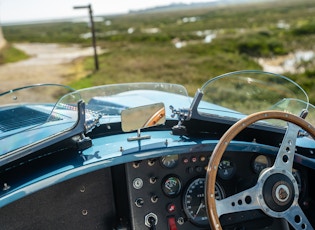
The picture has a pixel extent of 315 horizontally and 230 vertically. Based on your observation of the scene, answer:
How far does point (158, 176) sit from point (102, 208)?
435 mm

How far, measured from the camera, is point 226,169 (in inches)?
119

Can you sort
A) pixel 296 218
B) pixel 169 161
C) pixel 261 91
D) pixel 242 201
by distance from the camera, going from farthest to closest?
1. pixel 261 91
2. pixel 169 161
3. pixel 296 218
4. pixel 242 201

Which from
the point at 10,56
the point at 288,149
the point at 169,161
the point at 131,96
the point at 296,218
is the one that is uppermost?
the point at 131,96

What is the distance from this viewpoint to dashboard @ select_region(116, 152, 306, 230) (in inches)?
113

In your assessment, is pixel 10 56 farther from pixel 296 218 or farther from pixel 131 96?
pixel 296 218

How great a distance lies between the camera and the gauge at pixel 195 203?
2936 mm

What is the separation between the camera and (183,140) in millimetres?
2805

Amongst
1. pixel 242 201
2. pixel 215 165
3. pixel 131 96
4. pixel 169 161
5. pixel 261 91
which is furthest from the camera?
pixel 131 96

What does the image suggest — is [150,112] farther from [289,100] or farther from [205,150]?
[289,100]

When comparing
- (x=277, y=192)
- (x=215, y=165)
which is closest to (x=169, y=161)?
(x=215, y=165)

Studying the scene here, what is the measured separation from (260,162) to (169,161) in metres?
0.65

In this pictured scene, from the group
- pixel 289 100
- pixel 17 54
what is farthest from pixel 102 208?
pixel 17 54

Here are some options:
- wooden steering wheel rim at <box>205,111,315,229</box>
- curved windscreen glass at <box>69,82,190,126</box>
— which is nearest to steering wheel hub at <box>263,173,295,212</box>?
wooden steering wheel rim at <box>205,111,315,229</box>

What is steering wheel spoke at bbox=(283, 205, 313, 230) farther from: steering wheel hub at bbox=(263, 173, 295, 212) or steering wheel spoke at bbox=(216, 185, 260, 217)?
steering wheel spoke at bbox=(216, 185, 260, 217)
